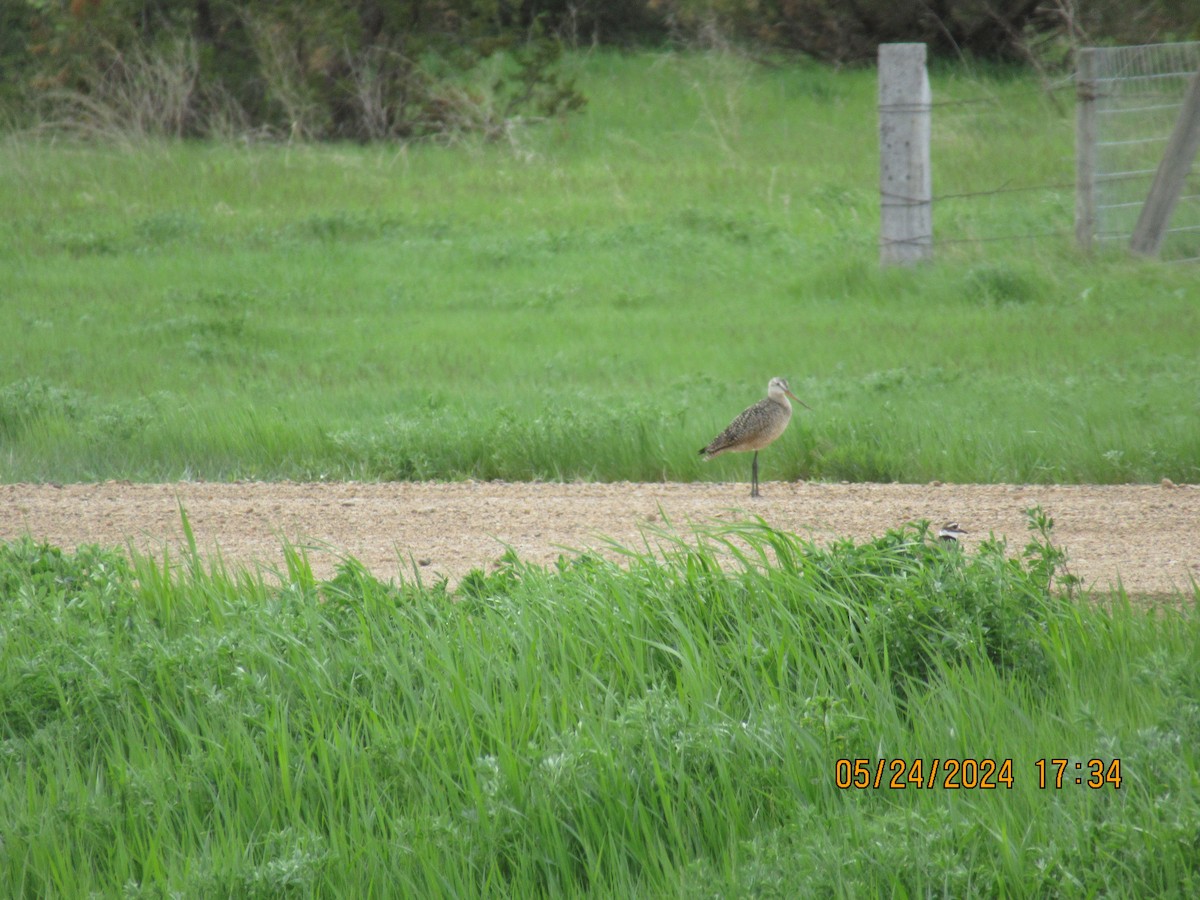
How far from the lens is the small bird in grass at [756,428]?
764cm

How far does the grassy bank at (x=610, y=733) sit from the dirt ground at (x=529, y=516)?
0.99 m

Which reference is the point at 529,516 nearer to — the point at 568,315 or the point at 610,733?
the point at 610,733

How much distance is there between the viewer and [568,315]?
→ 1239 centimetres

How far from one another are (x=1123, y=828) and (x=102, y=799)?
3056 millimetres

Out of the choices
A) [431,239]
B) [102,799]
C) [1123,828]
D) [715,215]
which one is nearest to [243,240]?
[431,239]

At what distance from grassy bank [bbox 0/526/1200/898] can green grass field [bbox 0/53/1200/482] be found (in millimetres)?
3316

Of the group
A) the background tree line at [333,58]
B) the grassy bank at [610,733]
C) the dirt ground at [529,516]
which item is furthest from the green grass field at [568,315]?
the grassy bank at [610,733]

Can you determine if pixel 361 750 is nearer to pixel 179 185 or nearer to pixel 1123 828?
pixel 1123 828

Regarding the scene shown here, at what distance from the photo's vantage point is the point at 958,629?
15.3 ft

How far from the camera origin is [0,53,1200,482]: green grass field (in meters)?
8.59

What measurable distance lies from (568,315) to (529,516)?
5.58 meters

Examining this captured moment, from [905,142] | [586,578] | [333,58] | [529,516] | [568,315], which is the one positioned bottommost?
[529,516]
